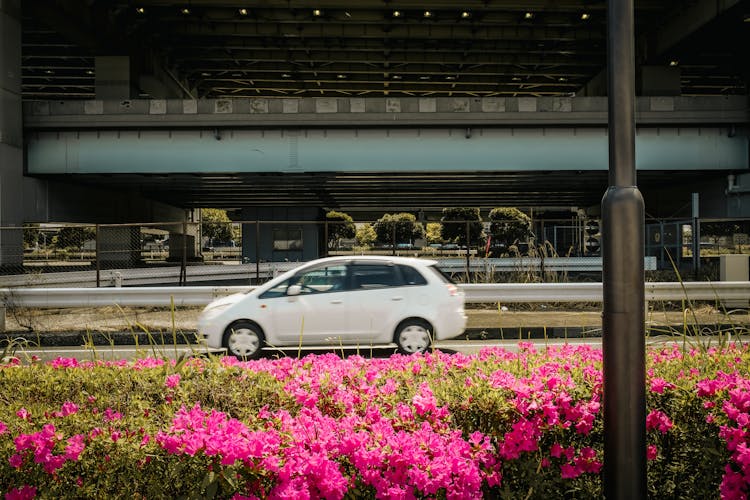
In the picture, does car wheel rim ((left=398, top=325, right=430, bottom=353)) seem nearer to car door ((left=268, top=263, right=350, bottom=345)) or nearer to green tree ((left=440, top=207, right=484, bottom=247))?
car door ((left=268, top=263, right=350, bottom=345))

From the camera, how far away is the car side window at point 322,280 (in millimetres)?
9062

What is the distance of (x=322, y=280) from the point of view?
917cm

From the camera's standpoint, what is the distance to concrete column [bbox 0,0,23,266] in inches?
836

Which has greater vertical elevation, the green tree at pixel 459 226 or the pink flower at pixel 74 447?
the green tree at pixel 459 226

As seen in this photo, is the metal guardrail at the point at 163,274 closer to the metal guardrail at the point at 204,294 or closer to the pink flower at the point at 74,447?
the metal guardrail at the point at 204,294

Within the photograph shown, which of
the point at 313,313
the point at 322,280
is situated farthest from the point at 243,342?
the point at 322,280

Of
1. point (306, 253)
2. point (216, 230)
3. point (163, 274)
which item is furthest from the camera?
point (216, 230)

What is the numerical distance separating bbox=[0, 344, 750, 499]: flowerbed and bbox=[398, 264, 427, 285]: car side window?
5.05 m

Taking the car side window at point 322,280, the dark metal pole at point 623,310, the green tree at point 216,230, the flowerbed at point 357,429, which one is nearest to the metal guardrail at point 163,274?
the car side window at point 322,280

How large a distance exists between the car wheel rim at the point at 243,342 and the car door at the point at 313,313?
32cm

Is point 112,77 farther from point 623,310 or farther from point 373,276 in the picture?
point 623,310

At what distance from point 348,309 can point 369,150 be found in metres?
15.4

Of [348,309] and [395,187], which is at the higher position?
[395,187]

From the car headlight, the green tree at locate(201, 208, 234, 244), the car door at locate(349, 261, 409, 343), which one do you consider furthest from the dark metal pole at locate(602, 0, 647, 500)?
the green tree at locate(201, 208, 234, 244)
